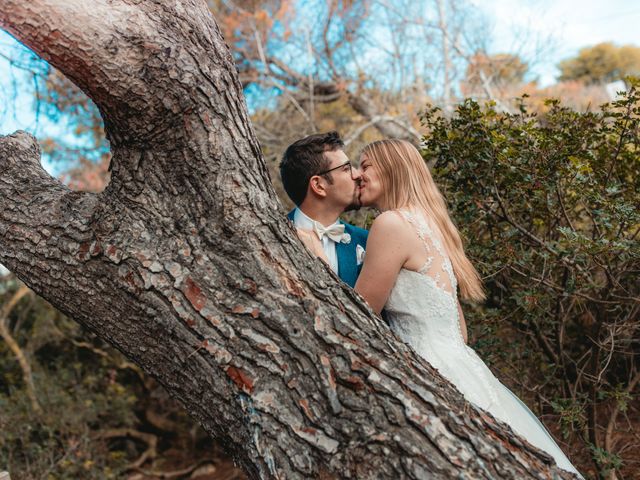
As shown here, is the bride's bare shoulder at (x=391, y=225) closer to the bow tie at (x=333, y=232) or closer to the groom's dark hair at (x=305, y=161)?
the bow tie at (x=333, y=232)

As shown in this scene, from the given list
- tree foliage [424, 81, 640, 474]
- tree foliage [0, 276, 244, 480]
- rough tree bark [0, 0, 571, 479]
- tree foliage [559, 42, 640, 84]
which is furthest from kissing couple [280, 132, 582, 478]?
tree foliage [559, 42, 640, 84]

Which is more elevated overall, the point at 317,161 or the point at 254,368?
the point at 317,161

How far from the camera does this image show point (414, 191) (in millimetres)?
3053

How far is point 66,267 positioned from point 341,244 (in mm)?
1471

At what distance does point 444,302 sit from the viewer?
9.62ft

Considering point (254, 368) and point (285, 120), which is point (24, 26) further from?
point (285, 120)

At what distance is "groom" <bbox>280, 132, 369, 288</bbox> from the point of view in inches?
128

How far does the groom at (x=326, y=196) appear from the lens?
3.25 metres

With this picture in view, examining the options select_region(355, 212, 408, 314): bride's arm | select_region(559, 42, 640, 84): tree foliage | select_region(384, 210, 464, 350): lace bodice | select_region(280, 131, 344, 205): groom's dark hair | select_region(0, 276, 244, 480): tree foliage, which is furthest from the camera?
select_region(559, 42, 640, 84): tree foliage

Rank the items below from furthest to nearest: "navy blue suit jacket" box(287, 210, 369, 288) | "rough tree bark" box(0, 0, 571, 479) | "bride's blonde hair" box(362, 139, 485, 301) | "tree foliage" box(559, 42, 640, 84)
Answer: "tree foliage" box(559, 42, 640, 84) → "navy blue suit jacket" box(287, 210, 369, 288) → "bride's blonde hair" box(362, 139, 485, 301) → "rough tree bark" box(0, 0, 571, 479)

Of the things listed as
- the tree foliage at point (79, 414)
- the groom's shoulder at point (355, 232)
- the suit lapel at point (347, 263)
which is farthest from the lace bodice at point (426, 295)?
the tree foliage at point (79, 414)

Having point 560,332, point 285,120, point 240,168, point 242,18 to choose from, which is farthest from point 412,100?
point 240,168

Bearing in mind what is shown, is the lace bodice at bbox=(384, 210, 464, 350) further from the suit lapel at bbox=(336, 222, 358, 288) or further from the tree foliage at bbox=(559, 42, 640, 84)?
the tree foliage at bbox=(559, 42, 640, 84)

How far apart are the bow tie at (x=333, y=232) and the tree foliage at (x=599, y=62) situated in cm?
2615
